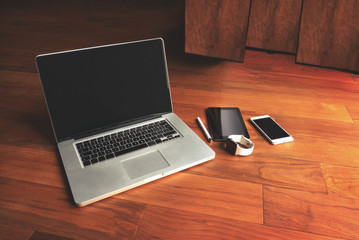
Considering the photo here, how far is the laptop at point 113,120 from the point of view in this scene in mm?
667

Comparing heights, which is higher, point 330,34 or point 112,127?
point 330,34

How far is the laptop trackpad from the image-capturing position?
67 cm

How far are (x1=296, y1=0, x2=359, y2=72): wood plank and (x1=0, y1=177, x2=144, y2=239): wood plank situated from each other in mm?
1020

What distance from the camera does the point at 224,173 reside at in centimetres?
72

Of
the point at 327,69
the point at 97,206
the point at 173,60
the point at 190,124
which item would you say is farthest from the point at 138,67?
the point at 327,69

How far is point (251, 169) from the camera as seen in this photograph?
74cm

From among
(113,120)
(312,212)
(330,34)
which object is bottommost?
(312,212)

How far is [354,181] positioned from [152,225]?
0.55m

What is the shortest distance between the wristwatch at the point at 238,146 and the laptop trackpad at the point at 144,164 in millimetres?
197

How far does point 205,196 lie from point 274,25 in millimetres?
930

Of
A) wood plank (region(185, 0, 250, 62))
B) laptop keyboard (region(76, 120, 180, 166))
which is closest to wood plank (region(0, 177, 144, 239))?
laptop keyboard (region(76, 120, 180, 166))

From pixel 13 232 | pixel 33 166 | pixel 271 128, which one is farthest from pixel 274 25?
pixel 13 232

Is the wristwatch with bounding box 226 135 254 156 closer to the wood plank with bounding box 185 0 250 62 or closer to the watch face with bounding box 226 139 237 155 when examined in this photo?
the watch face with bounding box 226 139 237 155

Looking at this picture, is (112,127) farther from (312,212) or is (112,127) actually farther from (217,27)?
(217,27)
